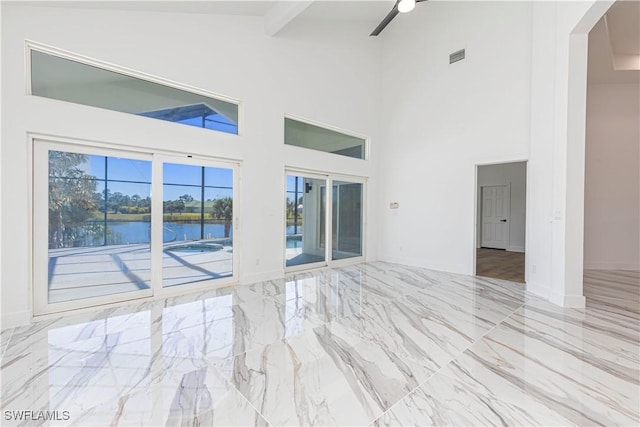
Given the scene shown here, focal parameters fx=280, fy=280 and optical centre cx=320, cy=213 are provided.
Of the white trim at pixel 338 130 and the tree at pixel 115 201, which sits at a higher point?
the white trim at pixel 338 130

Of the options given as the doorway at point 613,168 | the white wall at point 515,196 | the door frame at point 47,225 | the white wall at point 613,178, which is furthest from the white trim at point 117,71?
the white wall at point 515,196

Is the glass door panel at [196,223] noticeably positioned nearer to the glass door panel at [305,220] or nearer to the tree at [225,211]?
the tree at [225,211]

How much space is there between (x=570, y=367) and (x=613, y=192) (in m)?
6.07

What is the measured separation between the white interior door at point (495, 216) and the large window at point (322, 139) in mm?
5502

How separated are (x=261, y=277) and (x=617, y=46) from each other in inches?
318

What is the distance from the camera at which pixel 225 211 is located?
4.54 m

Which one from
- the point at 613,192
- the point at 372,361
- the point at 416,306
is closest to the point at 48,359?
the point at 372,361

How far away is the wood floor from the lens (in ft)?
17.9

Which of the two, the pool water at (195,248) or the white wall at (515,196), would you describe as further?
the white wall at (515,196)

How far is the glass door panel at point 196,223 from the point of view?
13.2 ft

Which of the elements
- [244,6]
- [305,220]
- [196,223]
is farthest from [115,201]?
[244,6]

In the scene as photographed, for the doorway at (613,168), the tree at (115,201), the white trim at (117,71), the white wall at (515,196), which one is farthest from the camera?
the white wall at (515,196)

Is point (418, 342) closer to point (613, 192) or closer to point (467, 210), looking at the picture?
point (467, 210)

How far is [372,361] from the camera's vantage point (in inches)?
A: 90.6
